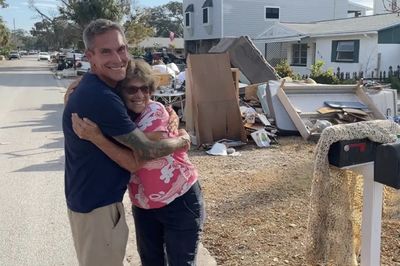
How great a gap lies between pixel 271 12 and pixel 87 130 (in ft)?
110

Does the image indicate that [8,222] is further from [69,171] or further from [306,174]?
[306,174]

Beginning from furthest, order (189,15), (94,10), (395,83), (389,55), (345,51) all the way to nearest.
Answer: (189,15)
(94,10)
(345,51)
(389,55)
(395,83)

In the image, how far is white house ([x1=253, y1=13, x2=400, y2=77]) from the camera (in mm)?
20688

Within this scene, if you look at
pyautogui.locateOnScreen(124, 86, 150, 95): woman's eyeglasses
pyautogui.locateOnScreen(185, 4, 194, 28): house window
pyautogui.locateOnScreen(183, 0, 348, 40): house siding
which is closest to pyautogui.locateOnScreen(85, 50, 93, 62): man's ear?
pyautogui.locateOnScreen(124, 86, 150, 95): woman's eyeglasses

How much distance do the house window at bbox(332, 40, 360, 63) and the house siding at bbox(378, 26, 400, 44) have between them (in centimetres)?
120

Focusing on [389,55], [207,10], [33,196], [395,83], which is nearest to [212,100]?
[33,196]

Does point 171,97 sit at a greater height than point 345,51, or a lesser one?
lesser

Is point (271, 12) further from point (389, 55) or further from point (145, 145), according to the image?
point (145, 145)

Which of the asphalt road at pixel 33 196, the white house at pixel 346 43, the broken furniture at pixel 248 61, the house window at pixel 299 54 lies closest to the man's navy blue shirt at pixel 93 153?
the asphalt road at pixel 33 196

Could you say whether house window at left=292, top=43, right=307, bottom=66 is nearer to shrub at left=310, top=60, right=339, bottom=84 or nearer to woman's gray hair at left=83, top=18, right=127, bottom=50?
shrub at left=310, top=60, right=339, bottom=84

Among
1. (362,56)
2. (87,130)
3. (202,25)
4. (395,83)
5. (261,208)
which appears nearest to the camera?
(87,130)

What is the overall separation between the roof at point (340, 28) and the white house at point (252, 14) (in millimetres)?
5392

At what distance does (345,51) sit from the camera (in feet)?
73.7

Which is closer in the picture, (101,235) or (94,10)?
(101,235)
